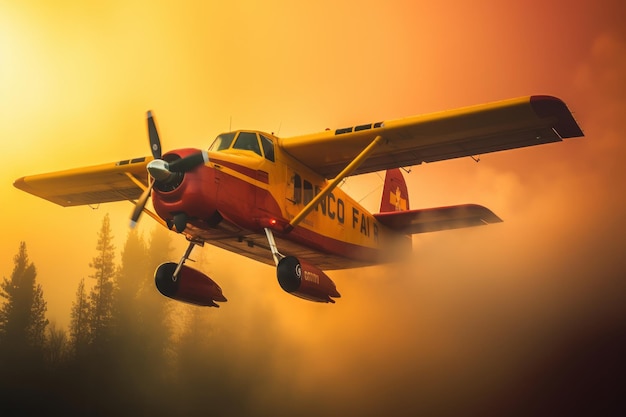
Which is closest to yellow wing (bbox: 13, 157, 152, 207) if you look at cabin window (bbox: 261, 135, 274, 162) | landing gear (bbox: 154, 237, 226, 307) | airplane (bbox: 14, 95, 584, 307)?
airplane (bbox: 14, 95, 584, 307)

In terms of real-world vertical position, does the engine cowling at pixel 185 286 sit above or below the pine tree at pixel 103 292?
below

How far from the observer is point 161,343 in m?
25.3

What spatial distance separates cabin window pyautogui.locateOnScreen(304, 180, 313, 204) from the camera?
13070mm

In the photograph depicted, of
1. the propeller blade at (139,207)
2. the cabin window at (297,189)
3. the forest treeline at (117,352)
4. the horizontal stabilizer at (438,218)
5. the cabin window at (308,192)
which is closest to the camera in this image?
the propeller blade at (139,207)

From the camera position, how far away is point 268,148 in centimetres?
1216

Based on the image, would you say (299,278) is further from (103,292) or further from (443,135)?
(103,292)

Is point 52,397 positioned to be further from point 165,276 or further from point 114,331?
point 165,276

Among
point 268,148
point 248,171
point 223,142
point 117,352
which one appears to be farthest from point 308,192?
point 117,352

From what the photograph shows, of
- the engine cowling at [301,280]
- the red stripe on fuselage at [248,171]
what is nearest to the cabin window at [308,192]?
the red stripe on fuselage at [248,171]

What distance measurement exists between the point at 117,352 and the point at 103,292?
12.9 feet

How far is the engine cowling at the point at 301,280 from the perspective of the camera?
435 inches

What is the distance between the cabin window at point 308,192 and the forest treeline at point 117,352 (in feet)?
26.4

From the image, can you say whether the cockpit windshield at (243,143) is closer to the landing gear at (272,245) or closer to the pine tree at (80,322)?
the landing gear at (272,245)

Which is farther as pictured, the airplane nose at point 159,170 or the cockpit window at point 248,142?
the cockpit window at point 248,142
